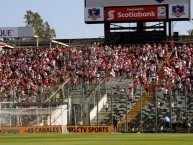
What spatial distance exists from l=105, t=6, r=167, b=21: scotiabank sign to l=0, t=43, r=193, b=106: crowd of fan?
10.5 ft

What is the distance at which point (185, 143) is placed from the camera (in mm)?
30797

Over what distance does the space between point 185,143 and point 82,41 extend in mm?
45970

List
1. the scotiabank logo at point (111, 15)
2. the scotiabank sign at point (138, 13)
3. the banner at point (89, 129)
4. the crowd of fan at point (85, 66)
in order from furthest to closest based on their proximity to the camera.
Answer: the scotiabank logo at point (111, 15)
the scotiabank sign at point (138, 13)
the crowd of fan at point (85, 66)
the banner at point (89, 129)

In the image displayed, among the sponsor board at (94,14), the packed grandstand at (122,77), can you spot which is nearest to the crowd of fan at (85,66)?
the packed grandstand at (122,77)

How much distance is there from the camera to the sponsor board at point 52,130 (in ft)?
161

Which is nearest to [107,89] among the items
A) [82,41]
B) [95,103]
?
[95,103]

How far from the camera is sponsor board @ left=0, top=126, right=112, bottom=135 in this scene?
1932 inches

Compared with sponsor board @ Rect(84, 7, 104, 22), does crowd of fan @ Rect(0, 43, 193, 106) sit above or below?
below

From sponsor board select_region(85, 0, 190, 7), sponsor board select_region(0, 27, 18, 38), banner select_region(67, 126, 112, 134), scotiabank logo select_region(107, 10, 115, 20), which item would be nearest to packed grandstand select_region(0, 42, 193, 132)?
banner select_region(67, 126, 112, 134)

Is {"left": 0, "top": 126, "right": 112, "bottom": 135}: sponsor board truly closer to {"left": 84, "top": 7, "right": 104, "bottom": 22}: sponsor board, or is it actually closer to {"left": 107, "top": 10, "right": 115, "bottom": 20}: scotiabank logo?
{"left": 107, "top": 10, "right": 115, "bottom": 20}: scotiabank logo

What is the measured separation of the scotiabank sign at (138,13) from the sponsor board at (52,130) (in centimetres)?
2085

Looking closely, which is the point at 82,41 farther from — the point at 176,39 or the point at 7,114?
the point at 7,114

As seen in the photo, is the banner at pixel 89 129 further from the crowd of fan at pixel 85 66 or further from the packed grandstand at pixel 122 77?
the crowd of fan at pixel 85 66

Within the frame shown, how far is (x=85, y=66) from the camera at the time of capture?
→ 203 feet
